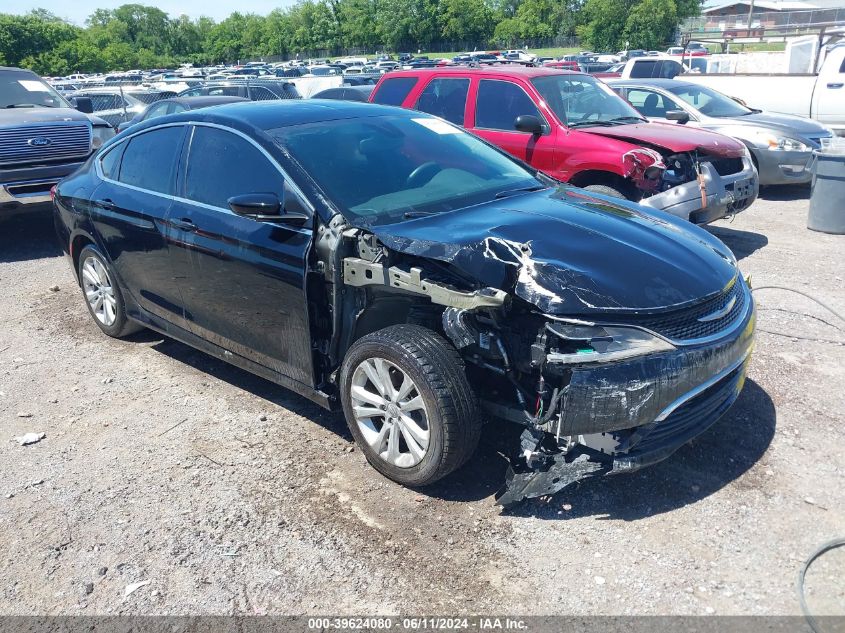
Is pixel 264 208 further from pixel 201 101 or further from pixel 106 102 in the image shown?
pixel 106 102

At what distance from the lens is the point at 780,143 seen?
9727mm

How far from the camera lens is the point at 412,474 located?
348 centimetres

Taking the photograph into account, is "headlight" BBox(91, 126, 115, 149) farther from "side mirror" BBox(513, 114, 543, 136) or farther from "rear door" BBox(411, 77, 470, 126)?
"side mirror" BBox(513, 114, 543, 136)

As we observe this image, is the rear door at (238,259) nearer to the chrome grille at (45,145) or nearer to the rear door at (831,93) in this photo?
the chrome grille at (45,145)

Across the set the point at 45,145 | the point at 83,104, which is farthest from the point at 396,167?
the point at 83,104

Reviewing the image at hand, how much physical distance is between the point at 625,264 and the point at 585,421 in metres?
0.83

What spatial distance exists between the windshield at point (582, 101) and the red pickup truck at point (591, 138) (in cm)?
1

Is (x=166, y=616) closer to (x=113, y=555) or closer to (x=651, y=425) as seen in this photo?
(x=113, y=555)

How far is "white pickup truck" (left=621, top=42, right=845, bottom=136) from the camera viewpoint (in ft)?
38.5

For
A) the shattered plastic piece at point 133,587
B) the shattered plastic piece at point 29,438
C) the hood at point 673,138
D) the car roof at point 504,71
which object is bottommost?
the shattered plastic piece at point 29,438

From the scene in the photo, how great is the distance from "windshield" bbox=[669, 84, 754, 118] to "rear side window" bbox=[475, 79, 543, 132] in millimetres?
4079

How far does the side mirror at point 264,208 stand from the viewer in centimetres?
373

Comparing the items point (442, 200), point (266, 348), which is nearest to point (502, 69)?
point (442, 200)

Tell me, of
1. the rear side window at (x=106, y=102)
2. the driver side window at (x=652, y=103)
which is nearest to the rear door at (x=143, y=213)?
the driver side window at (x=652, y=103)
